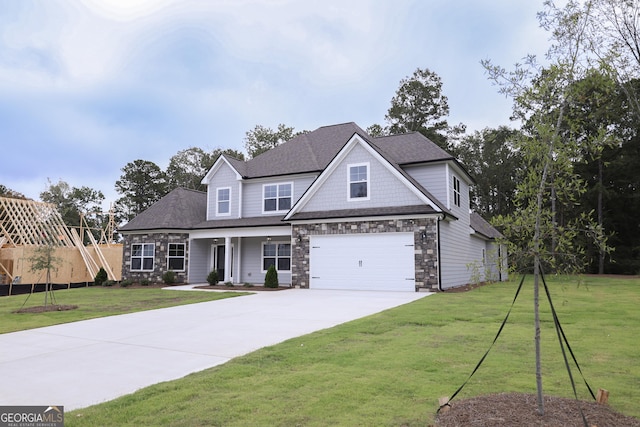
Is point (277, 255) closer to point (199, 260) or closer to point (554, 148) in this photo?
point (199, 260)

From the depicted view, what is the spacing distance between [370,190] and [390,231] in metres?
2.08

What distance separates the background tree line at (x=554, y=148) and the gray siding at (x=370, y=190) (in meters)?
4.99

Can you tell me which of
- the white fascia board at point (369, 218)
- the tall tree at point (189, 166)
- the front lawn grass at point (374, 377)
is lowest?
the front lawn grass at point (374, 377)

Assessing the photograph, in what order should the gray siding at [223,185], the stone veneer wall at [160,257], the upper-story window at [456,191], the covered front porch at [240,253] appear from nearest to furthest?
the upper-story window at [456,191] → the covered front porch at [240,253] → the stone veneer wall at [160,257] → the gray siding at [223,185]

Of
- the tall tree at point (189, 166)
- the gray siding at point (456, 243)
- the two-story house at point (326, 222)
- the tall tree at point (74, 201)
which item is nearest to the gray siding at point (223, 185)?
the two-story house at point (326, 222)

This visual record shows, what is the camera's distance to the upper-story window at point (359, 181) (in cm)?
1727

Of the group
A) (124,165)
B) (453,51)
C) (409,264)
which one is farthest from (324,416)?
(124,165)

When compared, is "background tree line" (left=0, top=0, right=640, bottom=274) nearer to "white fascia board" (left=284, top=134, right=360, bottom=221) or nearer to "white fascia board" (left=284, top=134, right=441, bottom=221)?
"white fascia board" (left=284, top=134, right=441, bottom=221)

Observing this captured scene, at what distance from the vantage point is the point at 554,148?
372 centimetres

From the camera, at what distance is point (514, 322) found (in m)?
8.46

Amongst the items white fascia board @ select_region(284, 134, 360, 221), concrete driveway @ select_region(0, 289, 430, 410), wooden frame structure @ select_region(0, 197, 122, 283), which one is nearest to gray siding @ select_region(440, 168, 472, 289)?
white fascia board @ select_region(284, 134, 360, 221)

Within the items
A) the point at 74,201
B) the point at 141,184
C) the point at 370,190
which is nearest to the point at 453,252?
the point at 370,190

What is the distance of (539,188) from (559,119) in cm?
67

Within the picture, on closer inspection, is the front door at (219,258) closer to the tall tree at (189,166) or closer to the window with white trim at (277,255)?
the window with white trim at (277,255)
